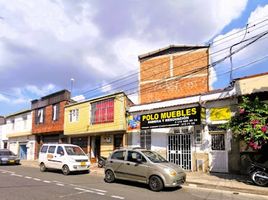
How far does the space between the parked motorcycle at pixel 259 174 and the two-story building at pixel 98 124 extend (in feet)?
36.7

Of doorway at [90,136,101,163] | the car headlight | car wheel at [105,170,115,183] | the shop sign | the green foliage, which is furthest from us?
doorway at [90,136,101,163]

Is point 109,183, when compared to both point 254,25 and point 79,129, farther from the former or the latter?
point 79,129

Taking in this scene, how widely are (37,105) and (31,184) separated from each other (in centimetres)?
2239

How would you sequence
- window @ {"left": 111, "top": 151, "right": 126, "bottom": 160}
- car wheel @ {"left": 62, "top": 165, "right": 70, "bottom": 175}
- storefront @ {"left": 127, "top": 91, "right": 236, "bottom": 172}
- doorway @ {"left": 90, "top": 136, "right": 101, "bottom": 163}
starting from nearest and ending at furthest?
window @ {"left": 111, "top": 151, "right": 126, "bottom": 160}
storefront @ {"left": 127, "top": 91, "right": 236, "bottom": 172}
car wheel @ {"left": 62, "top": 165, "right": 70, "bottom": 175}
doorway @ {"left": 90, "top": 136, "right": 101, "bottom": 163}

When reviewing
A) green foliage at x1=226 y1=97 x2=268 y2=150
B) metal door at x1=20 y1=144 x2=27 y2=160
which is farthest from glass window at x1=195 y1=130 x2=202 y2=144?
metal door at x1=20 y1=144 x2=27 y2=160

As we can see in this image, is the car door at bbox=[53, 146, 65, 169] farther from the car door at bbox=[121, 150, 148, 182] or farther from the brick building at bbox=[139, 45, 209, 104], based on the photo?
the brick building at bbox=[139, 45, 209, 104]

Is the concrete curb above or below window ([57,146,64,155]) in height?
below

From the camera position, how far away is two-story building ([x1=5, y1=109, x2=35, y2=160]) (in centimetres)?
3650

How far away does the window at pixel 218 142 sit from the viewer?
18.0 metres

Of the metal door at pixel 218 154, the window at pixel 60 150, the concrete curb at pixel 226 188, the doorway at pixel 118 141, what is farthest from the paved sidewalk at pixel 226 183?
the doorway at pixel 118 141

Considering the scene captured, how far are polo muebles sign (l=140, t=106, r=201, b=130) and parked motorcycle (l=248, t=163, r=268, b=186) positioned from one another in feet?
15.6

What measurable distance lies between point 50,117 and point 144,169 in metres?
21.2

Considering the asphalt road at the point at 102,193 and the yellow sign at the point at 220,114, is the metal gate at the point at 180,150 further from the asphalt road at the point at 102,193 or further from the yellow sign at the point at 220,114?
the asphalt road at the point at 102,193

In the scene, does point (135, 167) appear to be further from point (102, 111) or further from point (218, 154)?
point (102, 111)
